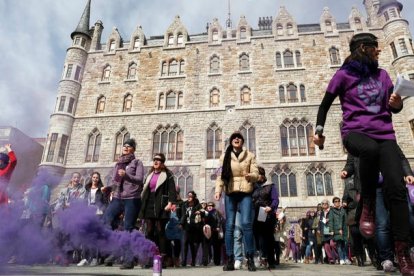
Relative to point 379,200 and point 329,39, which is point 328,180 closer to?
point 329,39

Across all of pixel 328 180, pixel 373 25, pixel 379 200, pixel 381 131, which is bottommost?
pixel 379 200

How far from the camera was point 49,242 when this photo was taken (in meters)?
2.68

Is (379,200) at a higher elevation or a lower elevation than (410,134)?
lower

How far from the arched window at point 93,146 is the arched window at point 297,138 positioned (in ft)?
36.7

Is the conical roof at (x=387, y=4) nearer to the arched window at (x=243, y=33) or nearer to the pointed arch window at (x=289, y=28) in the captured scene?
the pointed arch window at (x=289, y=28)

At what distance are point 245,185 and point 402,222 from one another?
6.51 feet

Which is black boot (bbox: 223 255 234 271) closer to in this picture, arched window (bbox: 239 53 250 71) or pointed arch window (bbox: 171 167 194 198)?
pointed arch window (bbox: 171 167 194 198)

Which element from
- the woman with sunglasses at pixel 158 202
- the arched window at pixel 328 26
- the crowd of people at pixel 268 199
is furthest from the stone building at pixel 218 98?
the woman with sunglasses at pixel 158 202

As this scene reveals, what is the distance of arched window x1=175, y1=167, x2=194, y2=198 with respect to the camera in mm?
16234

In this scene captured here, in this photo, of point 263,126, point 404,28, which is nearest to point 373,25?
point 404,28

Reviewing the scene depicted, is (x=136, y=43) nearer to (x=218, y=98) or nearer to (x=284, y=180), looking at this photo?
(x=218, y=98)

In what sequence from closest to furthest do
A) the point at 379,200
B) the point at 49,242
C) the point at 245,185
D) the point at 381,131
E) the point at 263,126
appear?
the point at 381,131 < the point at 49,242 < the point at 379,200 < the point at 245,185 < the point at 263,126

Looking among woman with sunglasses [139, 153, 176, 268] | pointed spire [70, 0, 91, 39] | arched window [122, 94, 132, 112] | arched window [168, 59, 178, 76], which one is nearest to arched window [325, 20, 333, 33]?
arched window [168, 59, 178, 76]

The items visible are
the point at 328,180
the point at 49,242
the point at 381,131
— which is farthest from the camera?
the point at 328,180
